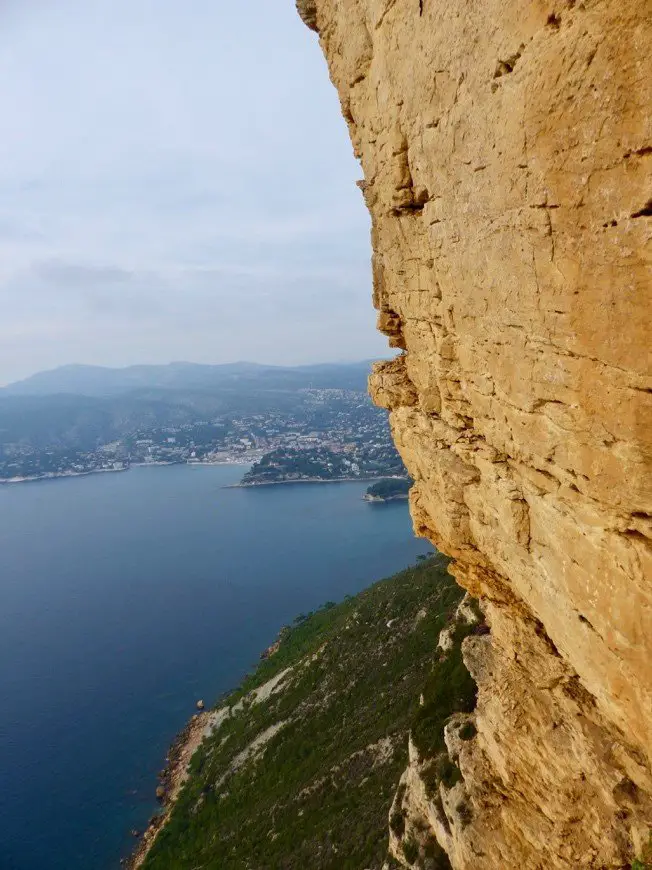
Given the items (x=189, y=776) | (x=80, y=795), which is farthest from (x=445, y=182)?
(x=80, y=795)

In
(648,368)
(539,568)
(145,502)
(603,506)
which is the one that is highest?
(648,368)

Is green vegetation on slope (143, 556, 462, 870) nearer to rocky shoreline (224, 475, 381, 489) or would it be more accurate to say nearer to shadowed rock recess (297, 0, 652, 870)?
shadowed rock recess (297, 0, 652, 870)

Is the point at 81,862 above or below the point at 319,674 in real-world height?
below

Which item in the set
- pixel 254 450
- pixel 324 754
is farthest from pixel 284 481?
pixel 324 754

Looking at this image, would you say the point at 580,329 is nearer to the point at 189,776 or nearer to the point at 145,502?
the point at 189,776

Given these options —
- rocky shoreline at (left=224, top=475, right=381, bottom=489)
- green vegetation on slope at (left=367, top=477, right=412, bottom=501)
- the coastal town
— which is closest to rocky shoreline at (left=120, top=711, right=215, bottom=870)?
green vegetation on slope at (left=367, top=477, right=412, bottom=501)

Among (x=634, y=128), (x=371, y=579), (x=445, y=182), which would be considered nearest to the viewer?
(x=634, y=128)

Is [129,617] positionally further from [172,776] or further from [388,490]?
[388,490]
